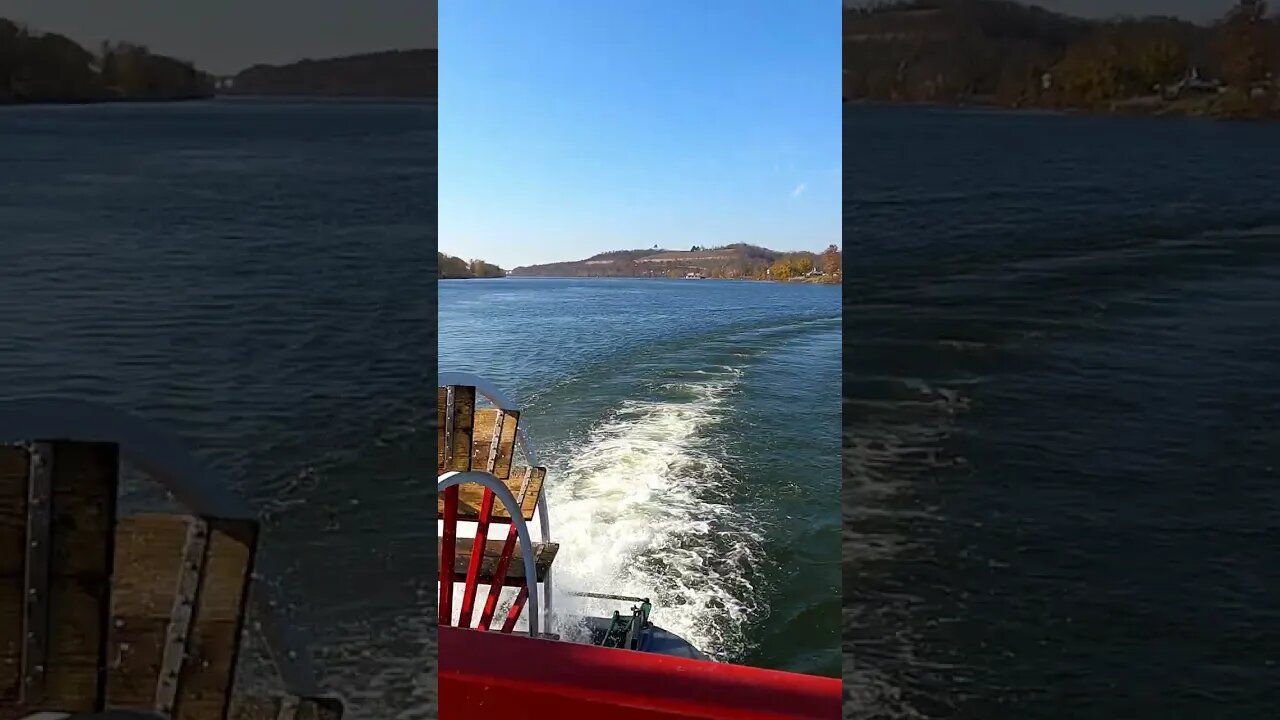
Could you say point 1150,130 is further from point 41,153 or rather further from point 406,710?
point 41,153

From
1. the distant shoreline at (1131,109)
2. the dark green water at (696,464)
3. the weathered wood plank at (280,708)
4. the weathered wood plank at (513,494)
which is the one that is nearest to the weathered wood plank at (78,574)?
the weathered wood plank at (280,708)

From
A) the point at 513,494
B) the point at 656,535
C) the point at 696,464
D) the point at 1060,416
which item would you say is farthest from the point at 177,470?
the point at 696,464

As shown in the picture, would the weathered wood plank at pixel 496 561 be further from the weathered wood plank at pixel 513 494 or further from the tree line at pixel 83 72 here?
the tree line at pixel 83 72

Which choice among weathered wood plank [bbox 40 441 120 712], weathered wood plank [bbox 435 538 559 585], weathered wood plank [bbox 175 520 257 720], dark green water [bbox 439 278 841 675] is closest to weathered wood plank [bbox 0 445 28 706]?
weathered wood plank [bbox 40 441 120 712]

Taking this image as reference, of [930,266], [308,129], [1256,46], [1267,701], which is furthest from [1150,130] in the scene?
[308,129]

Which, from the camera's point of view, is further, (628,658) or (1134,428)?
(628,658)
